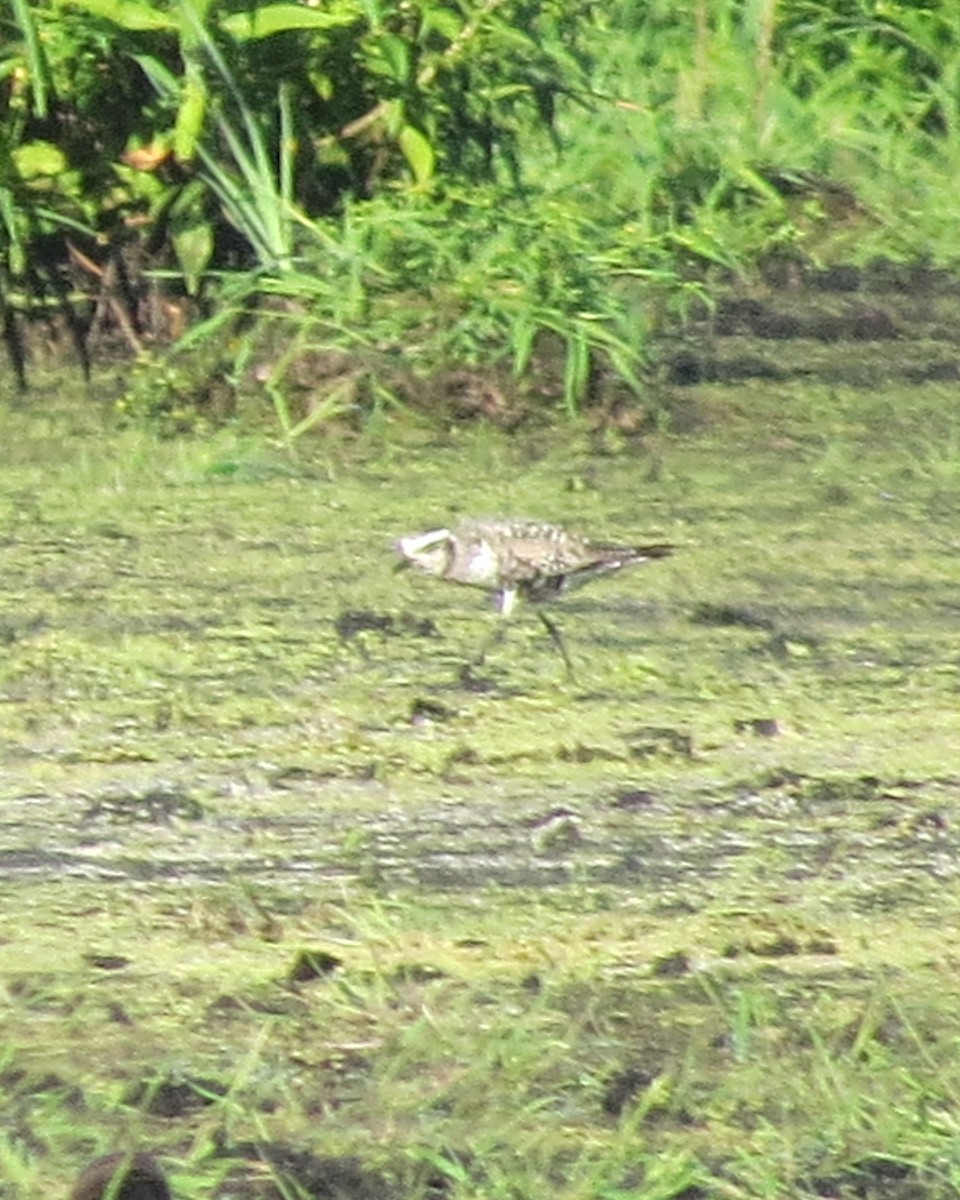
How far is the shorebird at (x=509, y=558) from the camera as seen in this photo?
8.46ft

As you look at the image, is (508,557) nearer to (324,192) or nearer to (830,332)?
(324,192)

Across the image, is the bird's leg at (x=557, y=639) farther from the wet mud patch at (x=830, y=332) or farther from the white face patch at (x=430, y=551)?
the wet mud patch at (x=830, y=332)

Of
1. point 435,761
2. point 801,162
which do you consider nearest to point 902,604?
point 435,761

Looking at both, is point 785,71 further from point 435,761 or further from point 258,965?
point 258,965

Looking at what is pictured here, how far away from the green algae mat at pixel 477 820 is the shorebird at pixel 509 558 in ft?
0.12

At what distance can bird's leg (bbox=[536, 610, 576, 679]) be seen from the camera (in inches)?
97.2

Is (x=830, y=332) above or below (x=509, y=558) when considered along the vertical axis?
below

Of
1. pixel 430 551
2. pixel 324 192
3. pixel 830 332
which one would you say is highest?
pixel 324 192

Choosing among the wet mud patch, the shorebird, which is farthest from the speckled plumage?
the wet mud patch

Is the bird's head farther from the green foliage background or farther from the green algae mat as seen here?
the green foliage background

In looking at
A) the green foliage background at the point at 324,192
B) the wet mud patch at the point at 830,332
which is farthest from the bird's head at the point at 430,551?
the wet mud patch at the point at 830,332

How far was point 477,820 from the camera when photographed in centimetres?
217

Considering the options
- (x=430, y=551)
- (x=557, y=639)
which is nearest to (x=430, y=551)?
(x=430, y=551)

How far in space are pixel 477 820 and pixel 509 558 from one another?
0.47 meters
